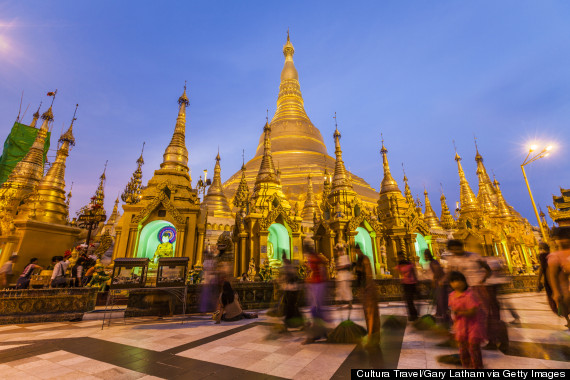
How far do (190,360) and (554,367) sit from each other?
503cm

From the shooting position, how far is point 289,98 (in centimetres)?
4931

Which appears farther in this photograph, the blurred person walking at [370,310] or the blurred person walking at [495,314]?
the blurred person walking at [370,310]

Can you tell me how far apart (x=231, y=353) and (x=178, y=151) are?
17.0 m

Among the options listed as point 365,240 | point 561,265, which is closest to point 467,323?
point 561,265

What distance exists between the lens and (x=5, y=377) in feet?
11.7

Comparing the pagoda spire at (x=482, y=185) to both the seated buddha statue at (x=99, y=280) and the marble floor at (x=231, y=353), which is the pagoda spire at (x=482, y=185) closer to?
the marble floor at (x=231, y=353)

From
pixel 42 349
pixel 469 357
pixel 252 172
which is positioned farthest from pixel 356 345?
pixel 252 172

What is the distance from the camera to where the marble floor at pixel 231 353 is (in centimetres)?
365

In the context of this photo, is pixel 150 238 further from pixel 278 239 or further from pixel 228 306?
pixel 228 306

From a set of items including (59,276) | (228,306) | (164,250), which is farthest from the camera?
(164,250)

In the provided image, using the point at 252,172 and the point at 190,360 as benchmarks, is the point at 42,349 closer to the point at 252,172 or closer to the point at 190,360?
the point at 190,360

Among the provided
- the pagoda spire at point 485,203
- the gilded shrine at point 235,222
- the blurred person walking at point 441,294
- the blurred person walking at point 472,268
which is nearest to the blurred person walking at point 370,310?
the blurred person walking at point 472,268

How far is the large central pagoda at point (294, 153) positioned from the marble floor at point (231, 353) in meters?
25.8

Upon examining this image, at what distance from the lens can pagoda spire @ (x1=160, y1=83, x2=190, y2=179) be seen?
729 inches
